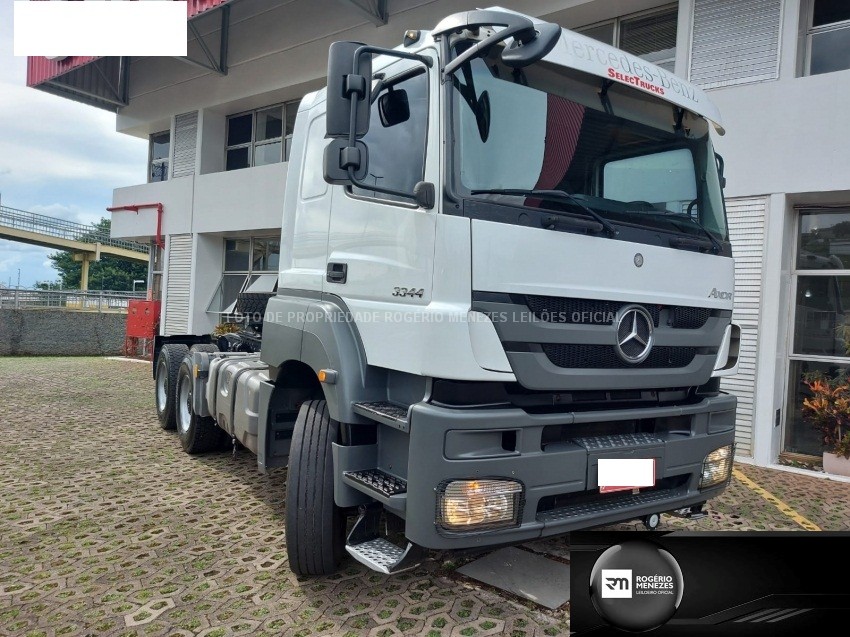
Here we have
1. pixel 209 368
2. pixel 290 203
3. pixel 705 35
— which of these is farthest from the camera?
pixel 705 35

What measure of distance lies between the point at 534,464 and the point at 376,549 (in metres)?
0.93

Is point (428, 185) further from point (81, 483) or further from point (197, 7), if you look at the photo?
point (197, 7)

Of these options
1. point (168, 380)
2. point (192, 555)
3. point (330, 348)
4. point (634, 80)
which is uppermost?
point (634, 80)

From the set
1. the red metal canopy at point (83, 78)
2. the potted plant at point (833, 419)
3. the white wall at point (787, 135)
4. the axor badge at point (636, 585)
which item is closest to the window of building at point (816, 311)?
the potted plant at point (833, 419)

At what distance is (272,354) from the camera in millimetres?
3809

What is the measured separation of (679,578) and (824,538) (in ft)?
1.30

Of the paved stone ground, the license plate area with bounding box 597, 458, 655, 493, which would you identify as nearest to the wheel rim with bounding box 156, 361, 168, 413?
the paved stone ground

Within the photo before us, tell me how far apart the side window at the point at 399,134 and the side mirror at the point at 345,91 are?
25 cm

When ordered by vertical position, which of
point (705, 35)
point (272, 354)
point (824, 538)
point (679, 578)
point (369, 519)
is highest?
point (705, 35)

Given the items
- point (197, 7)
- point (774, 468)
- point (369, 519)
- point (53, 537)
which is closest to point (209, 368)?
point (53, 537)

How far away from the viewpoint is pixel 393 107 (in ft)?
9.77

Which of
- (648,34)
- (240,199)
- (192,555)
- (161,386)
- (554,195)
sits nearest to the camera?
(554,195)

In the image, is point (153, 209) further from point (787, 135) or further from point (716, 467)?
point (716, 467)

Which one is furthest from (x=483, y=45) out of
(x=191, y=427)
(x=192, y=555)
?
(x=191, y=427)
